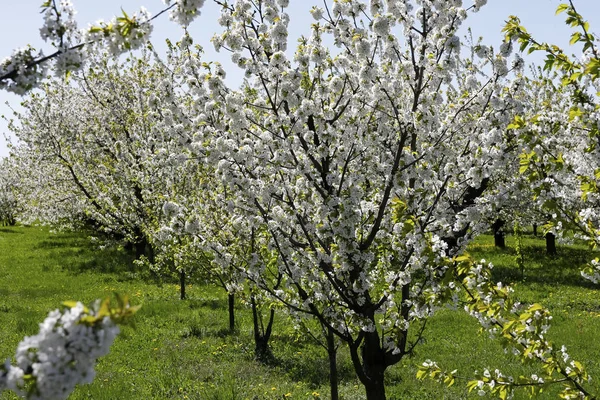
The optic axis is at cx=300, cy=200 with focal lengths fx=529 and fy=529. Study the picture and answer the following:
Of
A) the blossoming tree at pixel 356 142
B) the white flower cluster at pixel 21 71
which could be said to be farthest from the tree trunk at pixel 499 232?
the white flower cluster at pixel 21 71

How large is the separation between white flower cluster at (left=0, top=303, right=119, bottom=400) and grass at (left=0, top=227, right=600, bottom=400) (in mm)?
7361

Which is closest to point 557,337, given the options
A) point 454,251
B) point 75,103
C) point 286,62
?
point 454,251

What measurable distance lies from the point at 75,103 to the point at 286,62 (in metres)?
20.4

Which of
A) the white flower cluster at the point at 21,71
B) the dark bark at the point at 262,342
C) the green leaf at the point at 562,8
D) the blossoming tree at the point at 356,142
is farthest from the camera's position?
the dark bark at the point at 262,342

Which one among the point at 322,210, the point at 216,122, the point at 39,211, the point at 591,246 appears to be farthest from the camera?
the point at 39,211

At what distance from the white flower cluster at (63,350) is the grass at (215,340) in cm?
736

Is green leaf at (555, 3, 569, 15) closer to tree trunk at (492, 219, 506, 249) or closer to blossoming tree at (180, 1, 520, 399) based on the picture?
blossoming tree at (180, 1, 520, 399)

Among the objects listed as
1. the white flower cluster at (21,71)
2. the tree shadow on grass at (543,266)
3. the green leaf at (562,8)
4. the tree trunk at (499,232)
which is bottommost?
the tree shadow on grass at (543,266)

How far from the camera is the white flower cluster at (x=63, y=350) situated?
202cm

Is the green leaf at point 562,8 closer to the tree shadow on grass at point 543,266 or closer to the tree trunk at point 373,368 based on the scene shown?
the tree trunk at point 373,368

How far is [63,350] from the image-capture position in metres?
2.03

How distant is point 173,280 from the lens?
20344 millimetres

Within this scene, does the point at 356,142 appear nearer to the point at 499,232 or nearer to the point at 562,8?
the point at 562,8

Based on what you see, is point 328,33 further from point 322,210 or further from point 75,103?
point 75,103
